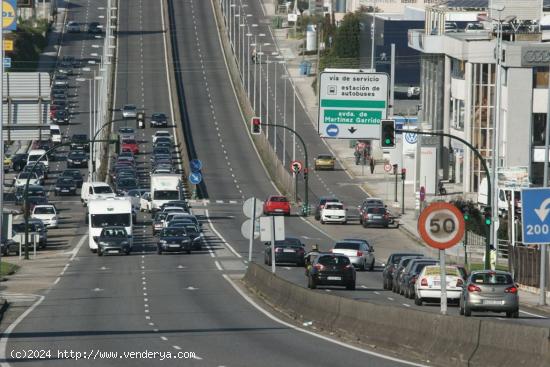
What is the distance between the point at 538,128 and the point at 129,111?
51.5 m

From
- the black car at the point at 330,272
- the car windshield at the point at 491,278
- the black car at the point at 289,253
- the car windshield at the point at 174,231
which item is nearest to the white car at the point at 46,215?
the car windshield at the point at 174,231

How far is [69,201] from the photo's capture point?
106562mm

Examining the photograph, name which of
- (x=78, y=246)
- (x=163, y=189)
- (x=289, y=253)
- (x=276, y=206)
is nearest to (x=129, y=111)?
(x=163, y=189)

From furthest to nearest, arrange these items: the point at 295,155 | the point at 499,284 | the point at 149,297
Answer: the point at 295,155 < the point at 149,297 < the point at 499,284

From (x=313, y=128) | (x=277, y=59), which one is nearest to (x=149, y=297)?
(x=313, y=128)

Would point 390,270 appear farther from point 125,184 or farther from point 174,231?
point 125,184

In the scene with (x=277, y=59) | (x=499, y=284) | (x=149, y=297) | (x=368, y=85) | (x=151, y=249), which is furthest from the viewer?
(x=277, y=59)

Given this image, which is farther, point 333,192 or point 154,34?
point 154,34

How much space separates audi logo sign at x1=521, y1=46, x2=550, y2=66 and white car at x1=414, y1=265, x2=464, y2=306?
5314cm

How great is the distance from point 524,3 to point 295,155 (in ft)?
93.1

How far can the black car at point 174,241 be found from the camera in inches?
2881

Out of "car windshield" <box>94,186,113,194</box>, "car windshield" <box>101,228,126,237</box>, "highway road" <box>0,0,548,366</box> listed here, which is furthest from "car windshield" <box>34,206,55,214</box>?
"car windshield" <box>101,228,126,237</box>

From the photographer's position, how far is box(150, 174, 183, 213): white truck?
96.2 meters

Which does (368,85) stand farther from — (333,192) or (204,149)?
(204,149)
